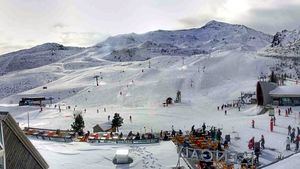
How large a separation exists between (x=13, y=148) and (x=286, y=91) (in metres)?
42.3

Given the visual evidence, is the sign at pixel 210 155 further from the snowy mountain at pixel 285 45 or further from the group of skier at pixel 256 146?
the snowy mountain at pixel 285 45

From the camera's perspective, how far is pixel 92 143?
32031 millimetres

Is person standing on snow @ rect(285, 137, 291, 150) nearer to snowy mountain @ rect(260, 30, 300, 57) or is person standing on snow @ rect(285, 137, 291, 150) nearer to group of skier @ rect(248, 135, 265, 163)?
group of skier @ rect(248, 135, 265, 163)

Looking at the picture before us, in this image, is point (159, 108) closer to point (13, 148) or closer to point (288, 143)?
point (288, 143)

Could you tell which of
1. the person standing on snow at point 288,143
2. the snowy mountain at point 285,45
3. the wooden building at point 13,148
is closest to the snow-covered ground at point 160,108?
the person standing on snow at point 288,143

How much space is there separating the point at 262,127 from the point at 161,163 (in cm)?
1571

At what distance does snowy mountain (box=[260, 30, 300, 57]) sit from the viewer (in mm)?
134988

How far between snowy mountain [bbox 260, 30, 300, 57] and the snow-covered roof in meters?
78.2

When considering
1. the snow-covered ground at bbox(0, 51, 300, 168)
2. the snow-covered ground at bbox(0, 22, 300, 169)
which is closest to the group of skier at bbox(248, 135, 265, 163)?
the snow-covered ground at bbox(0, 51, 300, 168)

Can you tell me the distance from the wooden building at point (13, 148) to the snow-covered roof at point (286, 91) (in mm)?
39761

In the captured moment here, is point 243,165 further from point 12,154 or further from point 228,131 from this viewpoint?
point 228,131

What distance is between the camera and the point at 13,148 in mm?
14281

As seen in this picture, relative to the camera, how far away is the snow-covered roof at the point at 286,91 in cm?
5162

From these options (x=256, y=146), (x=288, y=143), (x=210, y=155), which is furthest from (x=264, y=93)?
(x=210, y=155)
